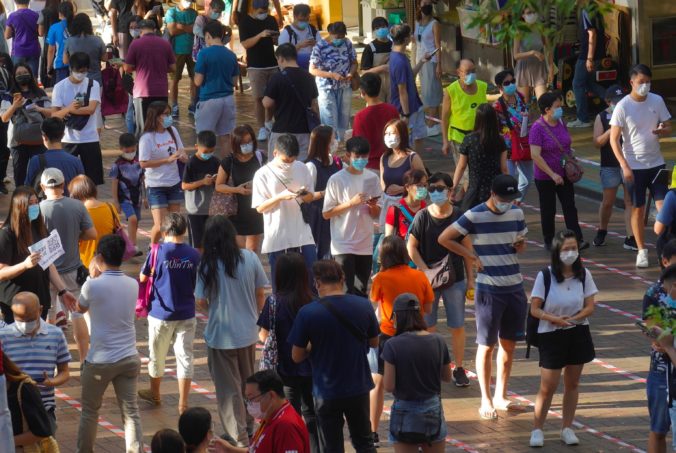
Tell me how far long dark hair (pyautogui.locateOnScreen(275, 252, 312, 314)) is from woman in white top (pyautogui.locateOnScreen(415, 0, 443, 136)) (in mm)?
11933

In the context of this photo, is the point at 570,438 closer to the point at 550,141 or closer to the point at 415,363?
the point at 415,363

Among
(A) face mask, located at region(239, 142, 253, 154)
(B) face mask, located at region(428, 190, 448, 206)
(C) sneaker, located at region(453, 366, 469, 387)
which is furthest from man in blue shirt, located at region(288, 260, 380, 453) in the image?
(A) face mask, located at region(239, 142, 253, 154)

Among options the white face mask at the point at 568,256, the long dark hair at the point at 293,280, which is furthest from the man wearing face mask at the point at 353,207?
the long dark hair at the point at 293,280

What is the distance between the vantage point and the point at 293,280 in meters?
9.56

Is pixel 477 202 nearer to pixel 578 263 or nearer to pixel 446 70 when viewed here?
pixel 578 263

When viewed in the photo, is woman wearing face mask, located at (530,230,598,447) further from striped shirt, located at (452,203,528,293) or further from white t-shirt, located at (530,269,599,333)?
striped shirt, located at (452,203,528,293)

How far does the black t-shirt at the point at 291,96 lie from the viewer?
16453mm

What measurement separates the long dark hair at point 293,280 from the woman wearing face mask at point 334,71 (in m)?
9.05

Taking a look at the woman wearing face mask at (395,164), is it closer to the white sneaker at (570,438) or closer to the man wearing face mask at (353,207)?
the man wearing face mask at (353,207)

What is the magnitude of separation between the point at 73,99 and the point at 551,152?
525 cm

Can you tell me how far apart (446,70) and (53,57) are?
25.5 feet

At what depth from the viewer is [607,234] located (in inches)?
644

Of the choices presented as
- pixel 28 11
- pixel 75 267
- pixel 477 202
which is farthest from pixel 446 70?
pixel 75 267

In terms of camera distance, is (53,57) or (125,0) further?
(125,0)
